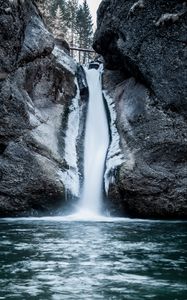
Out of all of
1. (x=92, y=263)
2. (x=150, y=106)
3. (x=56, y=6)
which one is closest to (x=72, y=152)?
(x=150, y=106)

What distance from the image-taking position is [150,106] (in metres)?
21.2

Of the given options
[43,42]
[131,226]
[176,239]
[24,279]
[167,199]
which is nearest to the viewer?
[24,279]

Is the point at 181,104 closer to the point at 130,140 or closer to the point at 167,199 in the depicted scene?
the point at 130,140

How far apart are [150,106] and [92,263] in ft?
43.0

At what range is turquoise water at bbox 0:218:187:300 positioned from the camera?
7141 millimetres

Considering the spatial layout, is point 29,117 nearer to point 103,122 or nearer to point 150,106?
point 103,122

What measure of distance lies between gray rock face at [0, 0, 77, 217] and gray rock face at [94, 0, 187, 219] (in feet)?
9.56

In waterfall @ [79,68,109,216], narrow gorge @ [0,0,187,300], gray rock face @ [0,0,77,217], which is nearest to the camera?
narrow gorge @ [0,0,187,300]

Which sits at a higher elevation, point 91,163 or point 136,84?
point 136,84

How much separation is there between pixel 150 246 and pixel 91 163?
10.8 m

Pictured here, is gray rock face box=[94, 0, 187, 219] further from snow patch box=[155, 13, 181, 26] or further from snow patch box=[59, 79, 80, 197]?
snow patch box=[59, 79, 80, 197]

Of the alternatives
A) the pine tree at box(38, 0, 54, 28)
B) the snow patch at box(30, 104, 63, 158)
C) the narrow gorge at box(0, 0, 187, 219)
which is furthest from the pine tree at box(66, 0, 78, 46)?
the snow patch at box(30, 104, 63, 158)

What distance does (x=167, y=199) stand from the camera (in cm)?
1897

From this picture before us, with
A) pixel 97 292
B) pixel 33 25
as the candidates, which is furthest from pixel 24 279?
pixel 33 25
